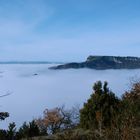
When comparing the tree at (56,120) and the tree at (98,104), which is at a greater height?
the tree at (98,104)

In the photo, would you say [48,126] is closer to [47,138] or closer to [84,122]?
[84,122]

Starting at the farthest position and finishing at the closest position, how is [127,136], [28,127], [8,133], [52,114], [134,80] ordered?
1. [52,114]
2. [134,80]
3. [28,127]
4. [8,133]
5. [127,136]

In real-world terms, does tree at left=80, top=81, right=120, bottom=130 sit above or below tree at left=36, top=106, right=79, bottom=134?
above

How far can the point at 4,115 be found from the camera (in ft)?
51.5

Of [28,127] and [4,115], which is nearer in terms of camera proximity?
[4,115]

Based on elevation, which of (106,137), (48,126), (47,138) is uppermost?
(106,137)

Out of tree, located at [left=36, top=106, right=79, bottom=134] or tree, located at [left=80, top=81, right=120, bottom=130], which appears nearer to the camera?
tree, located at [left=80, top=81, right=120, bottom=130]

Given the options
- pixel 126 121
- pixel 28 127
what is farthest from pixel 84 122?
pixel 126 121

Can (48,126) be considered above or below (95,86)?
below

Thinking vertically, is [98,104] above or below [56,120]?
above

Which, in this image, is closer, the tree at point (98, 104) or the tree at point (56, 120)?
the tree at point (98, 104)

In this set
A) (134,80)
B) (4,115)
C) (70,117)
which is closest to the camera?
(4,115)

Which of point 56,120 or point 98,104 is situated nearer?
point 98,104

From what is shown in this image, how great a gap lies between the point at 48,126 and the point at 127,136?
55.6m
